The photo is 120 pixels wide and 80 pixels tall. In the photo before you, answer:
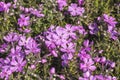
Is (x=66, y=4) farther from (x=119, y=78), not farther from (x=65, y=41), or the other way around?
(x=119, y=78)

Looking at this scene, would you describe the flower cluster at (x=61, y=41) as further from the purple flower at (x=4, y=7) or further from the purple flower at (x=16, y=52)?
the purple flower at (x=4, y=7)

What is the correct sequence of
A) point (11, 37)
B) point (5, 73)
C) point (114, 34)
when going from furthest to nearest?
point (114, 34) < point (11, 37) < point (5, 73)

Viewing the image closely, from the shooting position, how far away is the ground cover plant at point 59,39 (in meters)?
2.82

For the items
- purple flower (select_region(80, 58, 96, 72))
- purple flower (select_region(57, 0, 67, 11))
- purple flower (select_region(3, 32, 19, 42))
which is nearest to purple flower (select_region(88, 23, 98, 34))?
purple flower (select_region(57, 0, 67, 11))

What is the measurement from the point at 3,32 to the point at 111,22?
0.94m

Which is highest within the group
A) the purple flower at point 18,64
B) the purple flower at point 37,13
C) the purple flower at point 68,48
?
the purple flower at point 37,13

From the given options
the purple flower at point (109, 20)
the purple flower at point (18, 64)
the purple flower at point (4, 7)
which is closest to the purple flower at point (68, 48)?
the purple flower at point (18, 64)

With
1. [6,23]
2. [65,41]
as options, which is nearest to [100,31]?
[65,41]

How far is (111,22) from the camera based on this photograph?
3.16 m

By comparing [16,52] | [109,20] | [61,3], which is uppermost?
[61,3]

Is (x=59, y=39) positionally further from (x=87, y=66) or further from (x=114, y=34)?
(x=114, y=34)

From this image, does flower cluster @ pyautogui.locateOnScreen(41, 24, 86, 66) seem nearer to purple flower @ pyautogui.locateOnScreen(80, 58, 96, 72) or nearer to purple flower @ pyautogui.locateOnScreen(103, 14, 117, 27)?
purple flower @ pyautogui.locateOnScreen(80, 58, 96, 72)

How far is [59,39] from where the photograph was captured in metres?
2.94

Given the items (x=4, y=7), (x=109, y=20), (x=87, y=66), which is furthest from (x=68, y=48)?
(x=4, y=7)
